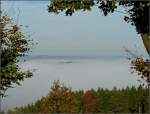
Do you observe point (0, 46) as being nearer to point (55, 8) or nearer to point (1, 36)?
point (1, 36)

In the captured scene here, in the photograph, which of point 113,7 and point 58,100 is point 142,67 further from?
point 58,100

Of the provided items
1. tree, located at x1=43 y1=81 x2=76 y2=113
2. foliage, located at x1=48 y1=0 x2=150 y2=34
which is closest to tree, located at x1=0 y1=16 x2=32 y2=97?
foliage, located at x1=48 y1=0 x2=150 y2=34

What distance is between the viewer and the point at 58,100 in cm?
9025

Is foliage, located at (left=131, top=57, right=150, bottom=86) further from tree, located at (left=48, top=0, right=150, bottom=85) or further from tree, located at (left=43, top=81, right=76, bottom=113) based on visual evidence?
tree, located at (left=43, top=81, right=76, bottom=113)

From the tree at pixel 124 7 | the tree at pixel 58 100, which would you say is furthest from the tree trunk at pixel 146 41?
the tree at pixel 58 100

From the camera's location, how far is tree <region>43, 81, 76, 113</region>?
85.8m

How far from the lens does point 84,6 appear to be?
45.4ft

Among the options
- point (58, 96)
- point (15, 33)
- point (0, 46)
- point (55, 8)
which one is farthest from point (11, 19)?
point (58, 96)

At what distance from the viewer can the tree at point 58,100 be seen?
8575 centimetres

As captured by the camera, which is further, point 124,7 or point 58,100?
point 58,100

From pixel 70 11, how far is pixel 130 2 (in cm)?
183

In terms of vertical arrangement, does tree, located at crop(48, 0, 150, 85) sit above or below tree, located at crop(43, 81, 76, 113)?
above

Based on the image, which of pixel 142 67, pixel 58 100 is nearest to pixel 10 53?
pixel 142 67

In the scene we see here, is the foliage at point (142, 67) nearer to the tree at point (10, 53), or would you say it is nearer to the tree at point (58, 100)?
the tree at point (10, 53)
